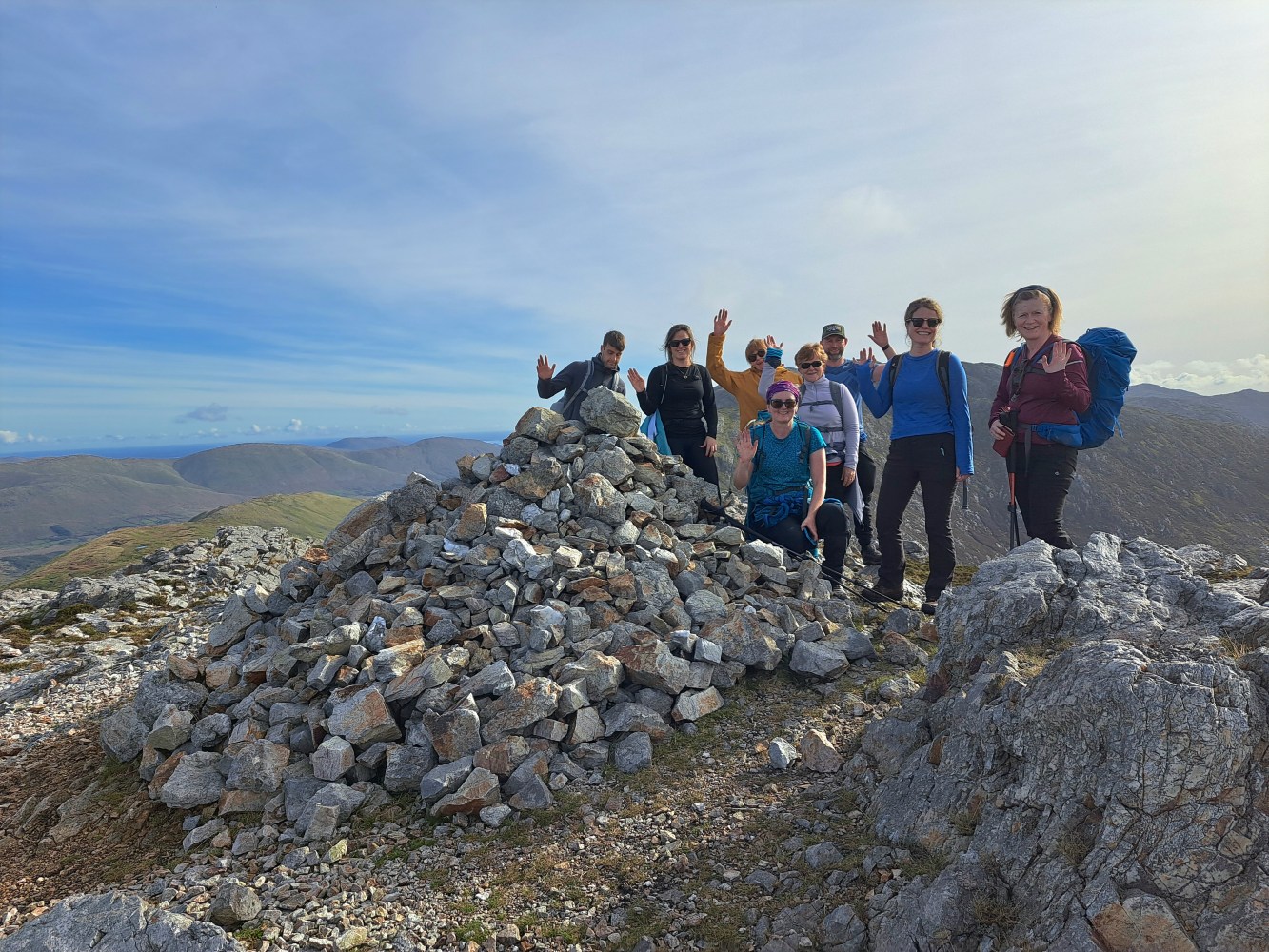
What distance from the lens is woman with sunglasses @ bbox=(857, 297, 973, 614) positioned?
1034cm

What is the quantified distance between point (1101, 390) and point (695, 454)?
7079 mm

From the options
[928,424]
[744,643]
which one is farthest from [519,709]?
[928,424]

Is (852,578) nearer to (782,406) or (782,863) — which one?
(782,406)

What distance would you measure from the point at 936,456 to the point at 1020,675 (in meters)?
5.14

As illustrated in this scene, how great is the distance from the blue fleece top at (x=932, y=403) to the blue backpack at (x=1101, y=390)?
137cm

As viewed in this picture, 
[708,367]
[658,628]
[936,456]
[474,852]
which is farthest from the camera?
[708,367]

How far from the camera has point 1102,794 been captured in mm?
4598

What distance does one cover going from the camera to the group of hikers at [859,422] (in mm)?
9211

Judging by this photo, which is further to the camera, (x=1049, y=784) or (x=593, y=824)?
(x=593, y=824)

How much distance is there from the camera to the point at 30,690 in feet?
44.2

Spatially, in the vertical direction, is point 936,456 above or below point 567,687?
above

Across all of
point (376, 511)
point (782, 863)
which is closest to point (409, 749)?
point (782, 863)

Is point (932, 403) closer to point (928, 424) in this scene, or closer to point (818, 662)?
point (928, 424)

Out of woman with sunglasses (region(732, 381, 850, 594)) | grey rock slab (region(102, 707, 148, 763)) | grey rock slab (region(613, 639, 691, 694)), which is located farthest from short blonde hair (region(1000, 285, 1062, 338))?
grey rock slab (region(102, 707, 148, 763))
